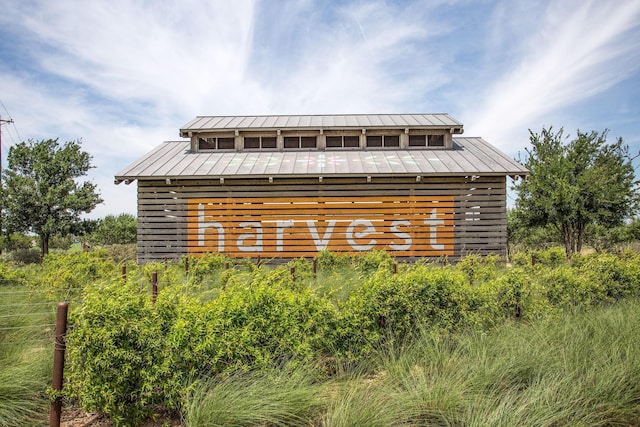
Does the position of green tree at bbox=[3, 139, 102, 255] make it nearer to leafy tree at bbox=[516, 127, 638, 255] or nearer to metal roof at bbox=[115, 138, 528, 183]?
metal roof at bbox=[115, 138, 528, 183]

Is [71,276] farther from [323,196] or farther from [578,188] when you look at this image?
[578,188]

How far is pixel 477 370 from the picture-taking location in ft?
12.7

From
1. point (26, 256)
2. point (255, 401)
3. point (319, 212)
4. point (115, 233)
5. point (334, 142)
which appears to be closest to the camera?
point (255, 401)

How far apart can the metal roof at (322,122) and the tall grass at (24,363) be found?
1311 centimetres

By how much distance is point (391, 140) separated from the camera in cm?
1823

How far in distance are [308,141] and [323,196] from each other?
421cm

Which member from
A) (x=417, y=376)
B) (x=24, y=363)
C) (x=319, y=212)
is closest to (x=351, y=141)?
(x=319, y=212)

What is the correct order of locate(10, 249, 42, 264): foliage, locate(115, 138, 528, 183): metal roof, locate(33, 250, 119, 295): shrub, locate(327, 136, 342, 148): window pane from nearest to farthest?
locate(33, 250, 119, 295): shrub < locate(115, 138, 528, 183): metal roof < locate(327, 136, 342, 148): window pane < locate(10, 249, 42, 264): foliage

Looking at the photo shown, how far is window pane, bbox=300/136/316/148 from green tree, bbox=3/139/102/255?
12692 mm

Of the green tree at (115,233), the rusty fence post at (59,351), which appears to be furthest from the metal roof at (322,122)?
the green tree at (115,233)

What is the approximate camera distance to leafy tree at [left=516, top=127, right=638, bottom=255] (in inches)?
674

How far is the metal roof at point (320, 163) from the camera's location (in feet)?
47.1

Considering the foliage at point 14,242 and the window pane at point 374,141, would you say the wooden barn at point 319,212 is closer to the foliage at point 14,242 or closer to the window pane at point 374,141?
the window pane at point 374,141

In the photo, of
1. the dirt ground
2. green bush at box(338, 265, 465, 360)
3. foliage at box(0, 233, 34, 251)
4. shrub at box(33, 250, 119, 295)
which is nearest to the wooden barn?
shrub at box(33, 250, 119, 295)
